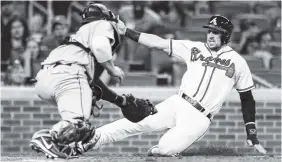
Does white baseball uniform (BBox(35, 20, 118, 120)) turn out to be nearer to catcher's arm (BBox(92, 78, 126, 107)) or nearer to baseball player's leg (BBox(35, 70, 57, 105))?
baseball player's leg (BBox(35, 70, 57, 105))

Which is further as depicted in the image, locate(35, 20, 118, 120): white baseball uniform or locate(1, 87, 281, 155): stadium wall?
locate(1, 87, 281, 155): stadium wall

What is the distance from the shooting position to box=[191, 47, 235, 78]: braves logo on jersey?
7387mm

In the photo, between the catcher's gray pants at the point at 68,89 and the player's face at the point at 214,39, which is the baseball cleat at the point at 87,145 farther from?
the player's face at the point at 214,39

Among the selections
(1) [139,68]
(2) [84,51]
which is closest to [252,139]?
(2) [84,51]

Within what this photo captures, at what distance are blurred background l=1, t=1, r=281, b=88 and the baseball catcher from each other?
134 inches

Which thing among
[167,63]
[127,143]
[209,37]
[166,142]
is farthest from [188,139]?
[167,63]

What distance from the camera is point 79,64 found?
6.53 m

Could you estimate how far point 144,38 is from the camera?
24.5ft

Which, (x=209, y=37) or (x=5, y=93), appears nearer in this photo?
(x=209, y=37)

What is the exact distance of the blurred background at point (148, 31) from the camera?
34.0 feet

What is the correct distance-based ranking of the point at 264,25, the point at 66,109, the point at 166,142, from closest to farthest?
the point at 66,109, the point at 166,142, the point at 264,25

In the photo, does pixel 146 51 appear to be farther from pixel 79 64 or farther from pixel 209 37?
pixel 79 64

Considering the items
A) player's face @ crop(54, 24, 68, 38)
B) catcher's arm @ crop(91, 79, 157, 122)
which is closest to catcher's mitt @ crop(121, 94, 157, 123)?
catcher's arm @ crop(91, 79, 157, 122)

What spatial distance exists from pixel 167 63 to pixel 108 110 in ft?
4.03
